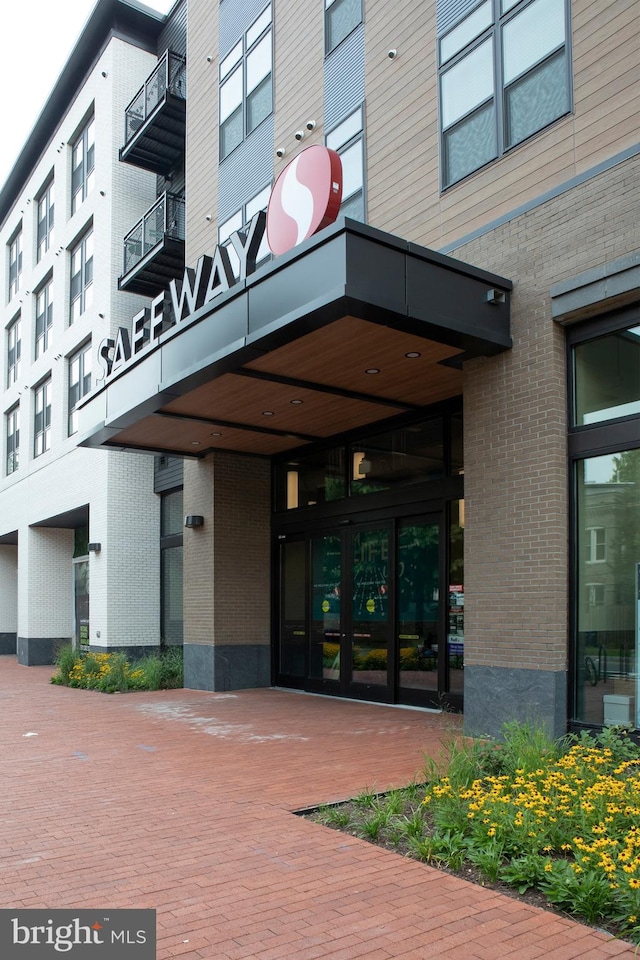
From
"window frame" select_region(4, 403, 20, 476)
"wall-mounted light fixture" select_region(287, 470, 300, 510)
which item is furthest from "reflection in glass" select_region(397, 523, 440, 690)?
"window frame" select_region(4, 403, 20, 476)

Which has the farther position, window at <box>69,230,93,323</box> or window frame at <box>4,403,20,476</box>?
window frame at <box>4,403,20,476</box>

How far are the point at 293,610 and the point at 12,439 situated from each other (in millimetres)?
18228

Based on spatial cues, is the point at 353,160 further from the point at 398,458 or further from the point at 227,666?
the point at 227,666

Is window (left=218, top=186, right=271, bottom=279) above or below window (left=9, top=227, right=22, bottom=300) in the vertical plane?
below

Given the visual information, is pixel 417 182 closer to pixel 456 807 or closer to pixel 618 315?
pixel 618 315

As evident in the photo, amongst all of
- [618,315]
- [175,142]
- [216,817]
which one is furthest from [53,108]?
[216,817]

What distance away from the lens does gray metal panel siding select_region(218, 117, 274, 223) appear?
14328mm

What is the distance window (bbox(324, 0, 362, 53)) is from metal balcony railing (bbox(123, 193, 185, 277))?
691 centimetres

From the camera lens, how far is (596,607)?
8.28 m

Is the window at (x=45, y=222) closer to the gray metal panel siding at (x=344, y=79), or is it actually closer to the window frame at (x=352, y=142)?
the gray metal panel siding at (x=344, y=79)

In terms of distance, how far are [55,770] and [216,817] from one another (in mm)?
2601

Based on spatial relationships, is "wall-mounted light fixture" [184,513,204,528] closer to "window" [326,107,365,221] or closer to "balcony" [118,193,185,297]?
"window" [326,107,365,221]

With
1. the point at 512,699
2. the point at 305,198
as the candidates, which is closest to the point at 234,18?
the point at 305,198

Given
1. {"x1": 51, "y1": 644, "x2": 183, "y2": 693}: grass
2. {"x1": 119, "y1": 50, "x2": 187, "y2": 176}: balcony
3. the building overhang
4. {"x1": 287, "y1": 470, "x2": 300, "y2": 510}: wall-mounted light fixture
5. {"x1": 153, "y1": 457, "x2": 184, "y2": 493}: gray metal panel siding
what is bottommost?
{"x1": 51, "y1": 644, "x2": 183, "y2": 693}: grass
